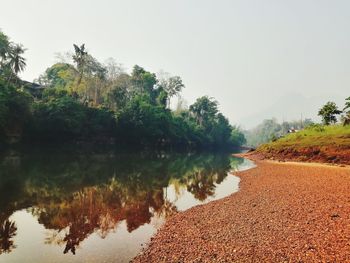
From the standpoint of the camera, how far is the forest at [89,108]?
73250 mm

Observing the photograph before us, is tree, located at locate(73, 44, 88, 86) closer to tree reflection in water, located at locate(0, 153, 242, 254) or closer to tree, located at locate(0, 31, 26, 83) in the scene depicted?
tree, located at locate(0, 31, 26, 83)

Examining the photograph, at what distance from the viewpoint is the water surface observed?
12.7 m

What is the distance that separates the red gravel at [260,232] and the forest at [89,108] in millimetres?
60158

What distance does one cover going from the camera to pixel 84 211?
62.2 ft

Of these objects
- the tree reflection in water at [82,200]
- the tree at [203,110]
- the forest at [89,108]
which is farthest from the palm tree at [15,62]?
the tree at [203,110]

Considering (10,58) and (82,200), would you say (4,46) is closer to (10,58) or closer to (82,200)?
(10,58)

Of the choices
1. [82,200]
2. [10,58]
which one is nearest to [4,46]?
[10,58]

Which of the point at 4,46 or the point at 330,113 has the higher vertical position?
the point at 4,46

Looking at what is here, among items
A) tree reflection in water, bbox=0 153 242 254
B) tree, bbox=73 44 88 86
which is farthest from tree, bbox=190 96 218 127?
tree reflection in water, bbox=0 153 242 254

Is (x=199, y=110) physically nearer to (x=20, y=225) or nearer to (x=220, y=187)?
(x=220, y=187)

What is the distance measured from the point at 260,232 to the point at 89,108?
84485 millimetres

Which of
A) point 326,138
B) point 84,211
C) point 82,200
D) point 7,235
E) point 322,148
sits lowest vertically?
point 7,235

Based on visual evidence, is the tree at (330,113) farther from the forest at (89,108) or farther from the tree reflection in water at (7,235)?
the tree reflection in water at (7,235)

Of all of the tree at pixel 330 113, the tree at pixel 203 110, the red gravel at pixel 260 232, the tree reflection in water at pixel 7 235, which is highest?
the tree at pixel 203 110
